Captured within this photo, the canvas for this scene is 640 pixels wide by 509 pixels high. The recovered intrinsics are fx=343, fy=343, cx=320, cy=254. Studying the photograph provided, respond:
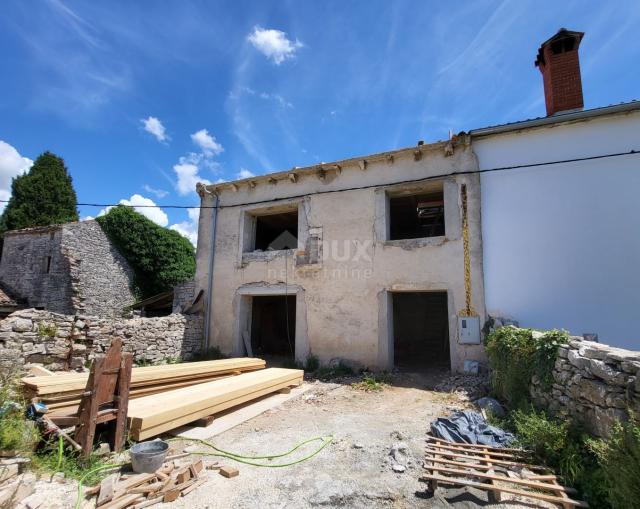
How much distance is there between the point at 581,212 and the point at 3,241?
26.5 metres

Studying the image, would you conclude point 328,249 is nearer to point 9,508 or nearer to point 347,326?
point 347,326

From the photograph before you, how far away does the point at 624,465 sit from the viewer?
2432 mm

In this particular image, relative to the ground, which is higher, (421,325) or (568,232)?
(568,232)

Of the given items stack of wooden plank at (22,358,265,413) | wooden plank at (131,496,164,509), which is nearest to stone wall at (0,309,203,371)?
stack of wooden plank at (22,358,265,413)

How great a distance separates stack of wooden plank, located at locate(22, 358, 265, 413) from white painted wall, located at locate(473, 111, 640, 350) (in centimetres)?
638

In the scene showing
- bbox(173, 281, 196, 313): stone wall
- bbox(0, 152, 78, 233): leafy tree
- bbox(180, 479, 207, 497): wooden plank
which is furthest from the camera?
bbox(0, 152, 78, 233): leafy tree

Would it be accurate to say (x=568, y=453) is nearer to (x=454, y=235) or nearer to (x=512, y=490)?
(x=512, y=490)

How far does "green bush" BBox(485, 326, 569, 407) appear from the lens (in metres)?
4.54

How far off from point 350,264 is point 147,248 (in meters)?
14.8

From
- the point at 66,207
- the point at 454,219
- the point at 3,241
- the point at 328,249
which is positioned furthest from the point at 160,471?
the point at 66,207

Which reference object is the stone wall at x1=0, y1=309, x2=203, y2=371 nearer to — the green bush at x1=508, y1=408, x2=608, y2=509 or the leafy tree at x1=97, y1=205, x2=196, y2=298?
the green bush at x1=508, y1=408, x2=608, y2=509

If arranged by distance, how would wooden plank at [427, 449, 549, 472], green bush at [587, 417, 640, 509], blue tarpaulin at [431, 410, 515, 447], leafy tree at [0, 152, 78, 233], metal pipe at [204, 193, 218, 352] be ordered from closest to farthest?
green bush at [587, 417, 640, 509] < wooden plank at [427, 449, 549, 472] < blue tarpaulin at [431, 410, 515, 447] < metal pipe at [204, 193, 218, 352] < leafy tree at [0, 152, 78, 233]

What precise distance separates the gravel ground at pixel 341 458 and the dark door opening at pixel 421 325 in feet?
20.8

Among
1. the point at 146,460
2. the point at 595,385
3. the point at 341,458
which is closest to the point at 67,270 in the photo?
the point at 146,460
